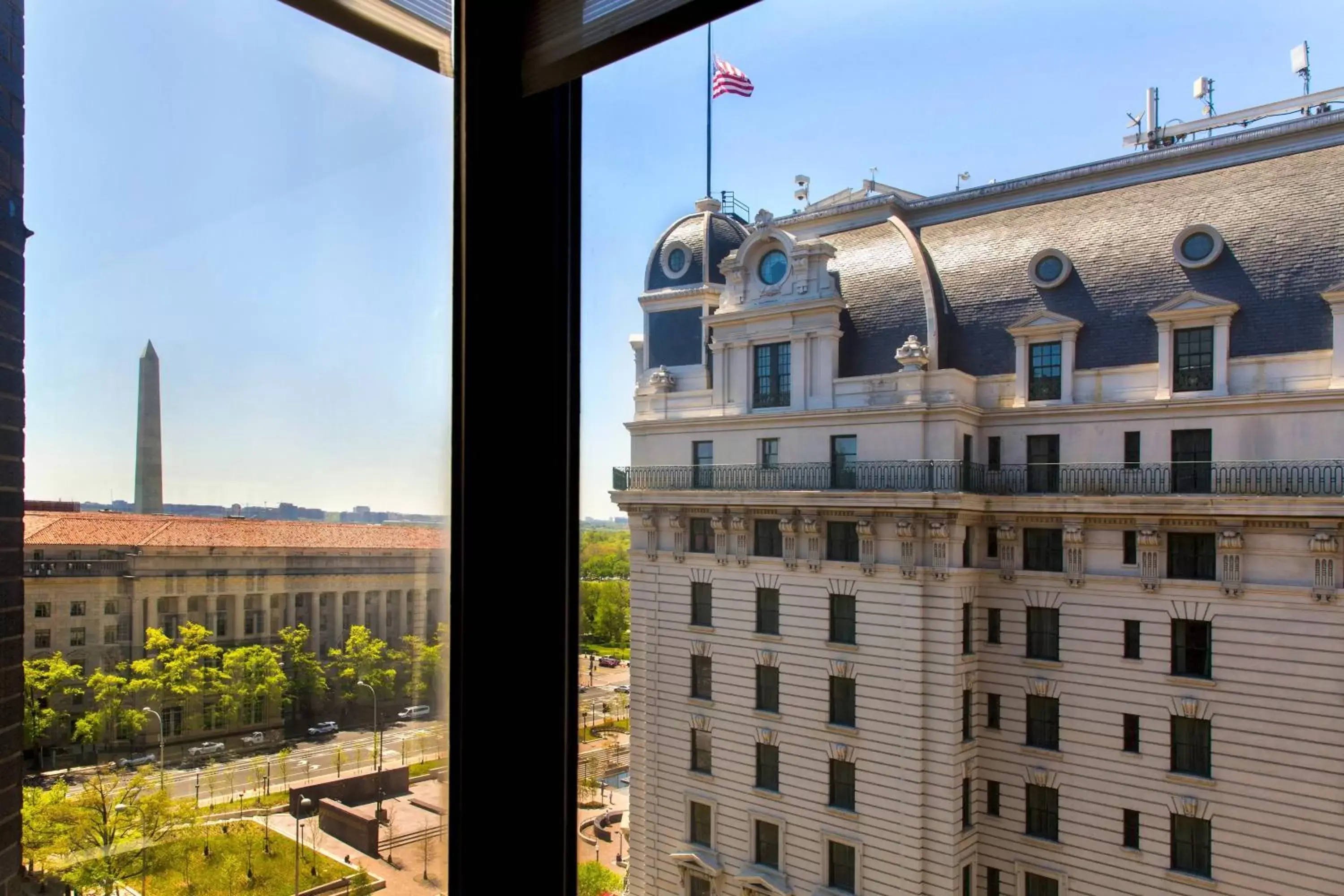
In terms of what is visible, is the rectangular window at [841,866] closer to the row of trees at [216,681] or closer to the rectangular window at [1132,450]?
the rectangular window at [1132,450]

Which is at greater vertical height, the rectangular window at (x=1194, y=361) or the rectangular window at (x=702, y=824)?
the rectangular window at (x=1194, y=361)

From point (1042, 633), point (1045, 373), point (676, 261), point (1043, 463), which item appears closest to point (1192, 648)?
point (1042, 633)

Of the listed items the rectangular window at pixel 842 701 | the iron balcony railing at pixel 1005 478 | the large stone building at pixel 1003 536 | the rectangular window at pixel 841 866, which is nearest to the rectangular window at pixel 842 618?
the large stone building at pixel 1003 536

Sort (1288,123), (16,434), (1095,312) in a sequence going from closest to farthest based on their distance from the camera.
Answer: (16,434) < (1288,123) < (1095,312)

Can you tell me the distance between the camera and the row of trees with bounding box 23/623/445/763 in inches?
19.4

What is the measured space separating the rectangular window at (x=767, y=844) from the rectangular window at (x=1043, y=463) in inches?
83.1

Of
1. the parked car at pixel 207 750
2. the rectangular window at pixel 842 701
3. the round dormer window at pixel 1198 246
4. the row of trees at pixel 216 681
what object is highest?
the round dormer window at pixel 1198 246

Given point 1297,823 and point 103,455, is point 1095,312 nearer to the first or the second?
point 1297,823

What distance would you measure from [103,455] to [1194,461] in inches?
139

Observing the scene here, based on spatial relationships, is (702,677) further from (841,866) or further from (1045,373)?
(1045,373)

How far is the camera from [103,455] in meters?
0.54

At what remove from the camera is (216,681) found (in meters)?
0.59

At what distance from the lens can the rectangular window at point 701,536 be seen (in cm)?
415

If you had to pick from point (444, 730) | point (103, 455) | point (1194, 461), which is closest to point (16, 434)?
point (103, 455)
